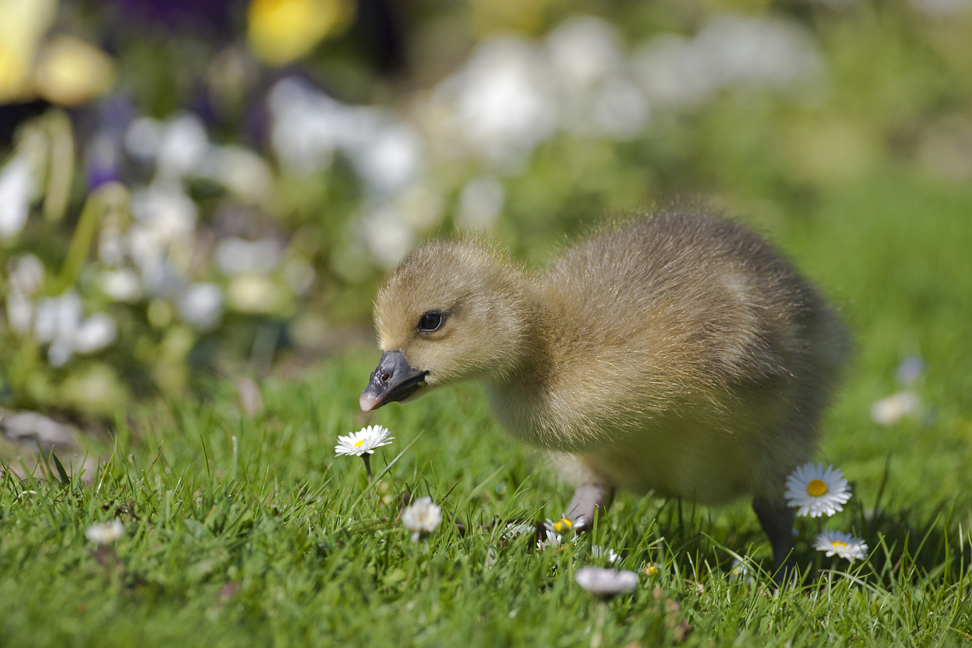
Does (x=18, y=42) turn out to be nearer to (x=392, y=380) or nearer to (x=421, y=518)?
(x=392, y=380)

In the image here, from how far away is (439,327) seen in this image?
2805 mm

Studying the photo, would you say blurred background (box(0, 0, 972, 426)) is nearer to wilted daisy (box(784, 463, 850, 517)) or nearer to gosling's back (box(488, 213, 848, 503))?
gosling's back (box(488, 213, 848, 503))

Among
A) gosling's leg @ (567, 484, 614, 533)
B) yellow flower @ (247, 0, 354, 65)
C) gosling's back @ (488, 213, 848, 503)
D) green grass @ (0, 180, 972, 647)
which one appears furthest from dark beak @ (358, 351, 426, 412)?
yellow flower @ (247, 0, 354, 65)

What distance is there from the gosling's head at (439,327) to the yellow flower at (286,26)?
13.8ft

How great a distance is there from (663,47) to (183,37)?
5497 mm

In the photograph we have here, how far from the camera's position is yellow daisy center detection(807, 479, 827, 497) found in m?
2.95

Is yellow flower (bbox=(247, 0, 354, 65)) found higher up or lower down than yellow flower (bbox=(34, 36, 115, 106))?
higher up

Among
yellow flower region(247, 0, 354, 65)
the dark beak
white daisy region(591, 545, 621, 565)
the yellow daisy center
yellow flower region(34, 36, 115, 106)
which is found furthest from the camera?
yellow flower region(247, 0, 354, 65)

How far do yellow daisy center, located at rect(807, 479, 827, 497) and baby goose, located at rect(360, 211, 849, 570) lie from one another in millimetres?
96

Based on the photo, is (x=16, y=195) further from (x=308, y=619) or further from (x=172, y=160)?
(x=308, y=619)

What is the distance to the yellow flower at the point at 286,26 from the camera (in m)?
6.48

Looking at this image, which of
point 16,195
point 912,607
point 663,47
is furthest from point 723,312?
point 663,47

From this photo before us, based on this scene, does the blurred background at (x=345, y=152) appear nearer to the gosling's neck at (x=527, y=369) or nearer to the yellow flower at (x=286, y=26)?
the yellow flower at (x=286, y=26)

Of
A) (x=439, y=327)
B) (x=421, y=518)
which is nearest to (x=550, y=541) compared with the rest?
(x=421, y=518)
